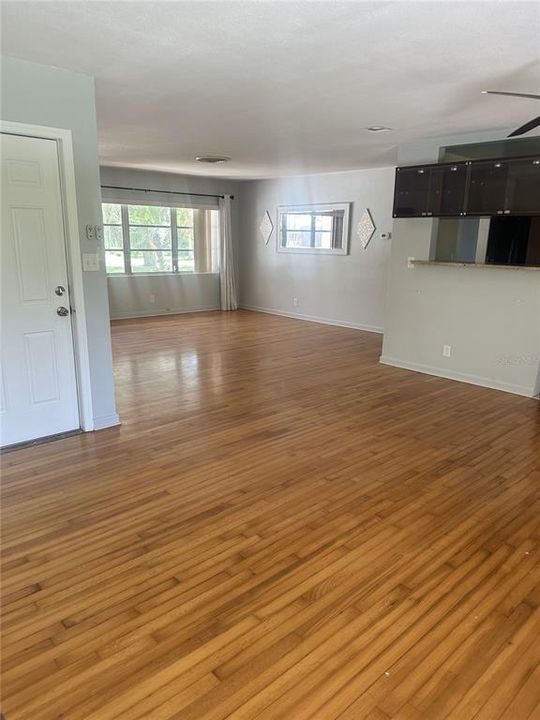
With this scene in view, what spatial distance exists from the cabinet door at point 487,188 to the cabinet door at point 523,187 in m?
0.05

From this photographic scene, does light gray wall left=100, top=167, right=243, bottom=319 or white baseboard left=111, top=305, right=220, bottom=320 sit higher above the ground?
light gray wall left=100, top=167, right=243, bottom=319

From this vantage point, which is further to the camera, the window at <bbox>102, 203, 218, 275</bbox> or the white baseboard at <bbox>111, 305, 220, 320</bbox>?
the white baseboard at <bbox>111, 305, 220, 320</bbox>

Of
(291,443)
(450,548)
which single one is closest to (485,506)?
(450,548)

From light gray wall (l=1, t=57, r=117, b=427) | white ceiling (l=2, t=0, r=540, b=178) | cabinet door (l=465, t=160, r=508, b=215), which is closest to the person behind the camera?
white ceiling (l=2, t=0, r=540, b=178)

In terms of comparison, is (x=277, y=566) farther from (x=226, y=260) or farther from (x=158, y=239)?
(x=226, y=260)

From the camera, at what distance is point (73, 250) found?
3.40 meters

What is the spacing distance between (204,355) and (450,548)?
432cm

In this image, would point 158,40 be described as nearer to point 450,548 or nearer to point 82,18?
point 82,18

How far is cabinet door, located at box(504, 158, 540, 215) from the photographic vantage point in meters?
4.22

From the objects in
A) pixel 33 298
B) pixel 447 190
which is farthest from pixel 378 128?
pixel 33 298

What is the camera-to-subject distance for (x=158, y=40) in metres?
2.59

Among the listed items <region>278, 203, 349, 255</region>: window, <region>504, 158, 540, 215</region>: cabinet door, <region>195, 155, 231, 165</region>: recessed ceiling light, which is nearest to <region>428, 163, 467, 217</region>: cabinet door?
<region>504, 158, 540, 215</region>: cabinet door

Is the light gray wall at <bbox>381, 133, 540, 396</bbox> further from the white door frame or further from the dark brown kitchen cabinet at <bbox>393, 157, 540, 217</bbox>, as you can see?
the white door frame

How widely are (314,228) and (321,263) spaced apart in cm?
63
